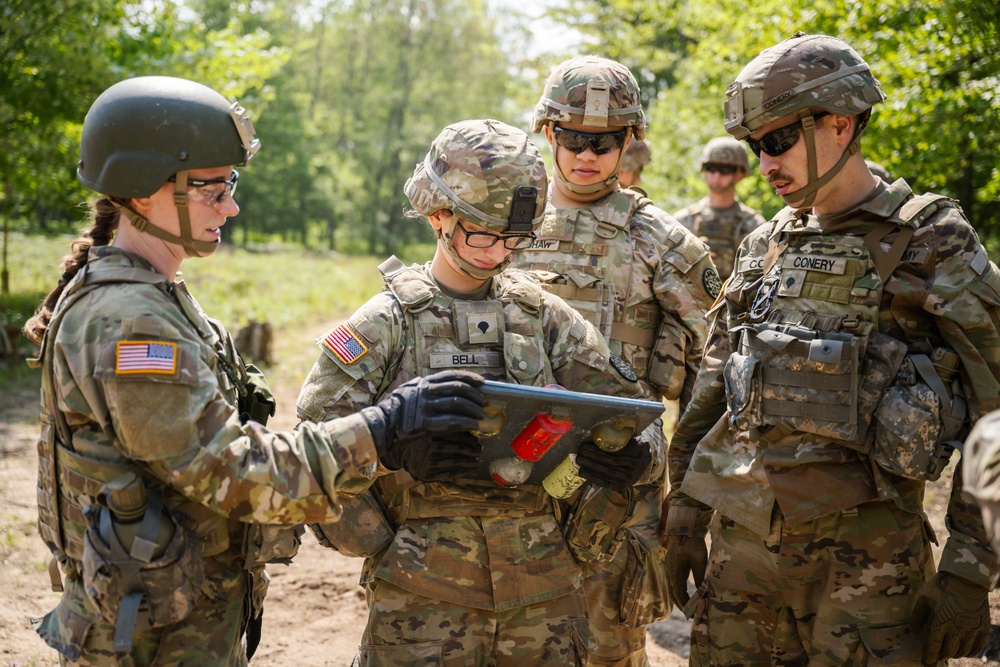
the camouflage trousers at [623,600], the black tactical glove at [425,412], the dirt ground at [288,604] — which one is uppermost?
the black tactical glove at [425,412]

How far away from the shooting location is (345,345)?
309cm

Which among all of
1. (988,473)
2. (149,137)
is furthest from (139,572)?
(988,473)

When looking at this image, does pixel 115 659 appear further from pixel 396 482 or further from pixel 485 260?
pixel 485 260

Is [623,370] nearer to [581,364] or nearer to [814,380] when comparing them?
[581,364]

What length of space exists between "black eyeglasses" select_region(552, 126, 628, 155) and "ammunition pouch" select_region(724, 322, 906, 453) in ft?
4.43

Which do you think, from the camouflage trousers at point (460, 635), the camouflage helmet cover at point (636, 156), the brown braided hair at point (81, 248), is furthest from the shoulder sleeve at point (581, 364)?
the camouflage helmet cover at point (636, 156)

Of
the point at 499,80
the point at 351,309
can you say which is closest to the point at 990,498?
the point at 351,309

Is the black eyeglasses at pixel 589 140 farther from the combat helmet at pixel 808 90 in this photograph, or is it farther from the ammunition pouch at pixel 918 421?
the ammunition pouch at pixel 918 421

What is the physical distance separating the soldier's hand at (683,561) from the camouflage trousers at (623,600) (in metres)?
0.27

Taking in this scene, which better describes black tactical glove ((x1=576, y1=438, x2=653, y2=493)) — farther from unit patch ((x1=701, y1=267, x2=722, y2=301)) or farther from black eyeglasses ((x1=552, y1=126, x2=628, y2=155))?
black eyeglasses ((x1=552, y1=126, x2=628, y2=155))

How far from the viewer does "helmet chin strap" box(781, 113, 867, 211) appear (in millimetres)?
3496

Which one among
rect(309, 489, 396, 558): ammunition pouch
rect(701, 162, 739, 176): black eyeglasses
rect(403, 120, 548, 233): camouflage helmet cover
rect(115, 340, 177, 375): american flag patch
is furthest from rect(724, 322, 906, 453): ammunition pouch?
Result: rect(701, 162, 739, 176): black eyeglasses

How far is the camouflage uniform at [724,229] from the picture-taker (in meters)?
9.26

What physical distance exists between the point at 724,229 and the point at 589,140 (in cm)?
513
